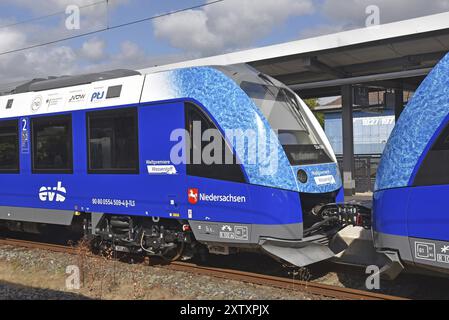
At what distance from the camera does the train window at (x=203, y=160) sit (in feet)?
22.7

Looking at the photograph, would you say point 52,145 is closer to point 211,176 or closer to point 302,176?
point 211,176

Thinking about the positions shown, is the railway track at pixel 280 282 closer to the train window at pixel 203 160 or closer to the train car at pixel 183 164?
the train car at pixel 183 164

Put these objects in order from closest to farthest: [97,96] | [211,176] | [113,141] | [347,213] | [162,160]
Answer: [347,213] < [211,176] < [162,160] < [113,141] < [97,96]

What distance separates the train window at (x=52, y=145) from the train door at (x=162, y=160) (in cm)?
176

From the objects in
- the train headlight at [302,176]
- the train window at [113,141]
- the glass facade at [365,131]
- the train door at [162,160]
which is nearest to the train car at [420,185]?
the train headlight at [302,176]

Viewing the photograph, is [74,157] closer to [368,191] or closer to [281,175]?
[281,175]

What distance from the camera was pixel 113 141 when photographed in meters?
8.20

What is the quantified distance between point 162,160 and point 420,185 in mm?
3758

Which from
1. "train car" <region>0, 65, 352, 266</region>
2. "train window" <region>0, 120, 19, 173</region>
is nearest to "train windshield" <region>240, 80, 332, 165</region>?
"train car" <region>0, 65, 352, 266</region>

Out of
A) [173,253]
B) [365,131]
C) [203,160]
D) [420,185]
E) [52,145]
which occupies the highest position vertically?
[365,131]

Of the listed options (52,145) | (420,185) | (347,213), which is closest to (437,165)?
(420,185)

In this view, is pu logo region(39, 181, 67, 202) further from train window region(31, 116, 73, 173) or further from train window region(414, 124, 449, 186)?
train window region(414, 124, 449, 186)

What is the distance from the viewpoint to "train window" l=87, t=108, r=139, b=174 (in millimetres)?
7961

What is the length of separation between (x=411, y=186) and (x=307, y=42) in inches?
301
